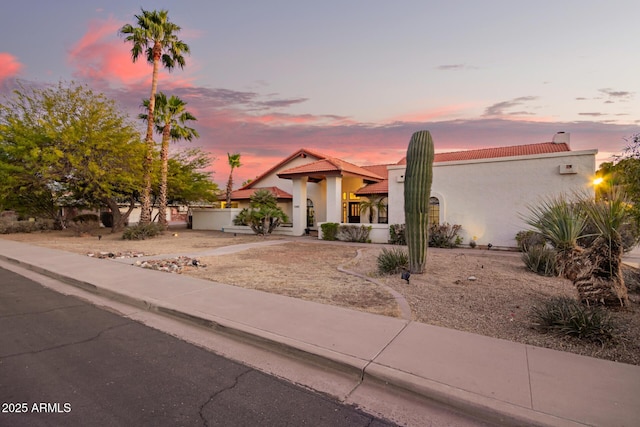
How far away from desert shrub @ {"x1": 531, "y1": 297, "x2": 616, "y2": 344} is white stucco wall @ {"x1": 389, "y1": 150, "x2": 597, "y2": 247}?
41.4ft

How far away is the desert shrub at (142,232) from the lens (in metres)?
20.0

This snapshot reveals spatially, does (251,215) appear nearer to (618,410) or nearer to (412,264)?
(412,264)

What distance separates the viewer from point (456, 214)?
1803cm

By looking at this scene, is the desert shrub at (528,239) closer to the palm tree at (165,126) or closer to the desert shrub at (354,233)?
the desert shrub at (354,233)

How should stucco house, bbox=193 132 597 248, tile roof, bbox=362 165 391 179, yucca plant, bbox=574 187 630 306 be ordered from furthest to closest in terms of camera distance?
1. tile roof, bbox=362 165 391 179
2. stucco house, bbox=193 132 597 248
3. yucca plant, bbox=574 187 630 306

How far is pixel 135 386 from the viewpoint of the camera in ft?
12.0

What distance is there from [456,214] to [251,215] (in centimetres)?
1312

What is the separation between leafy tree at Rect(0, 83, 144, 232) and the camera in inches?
758

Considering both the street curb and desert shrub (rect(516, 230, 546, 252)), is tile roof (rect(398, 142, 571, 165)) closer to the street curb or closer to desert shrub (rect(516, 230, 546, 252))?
desert shrub (rect(516, 230, 546, 252))

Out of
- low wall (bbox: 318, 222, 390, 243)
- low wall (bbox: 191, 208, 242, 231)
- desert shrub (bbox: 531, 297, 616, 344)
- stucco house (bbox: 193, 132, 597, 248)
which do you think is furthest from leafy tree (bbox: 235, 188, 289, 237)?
desert shrub (bbox: 531, 297, 616, 344)

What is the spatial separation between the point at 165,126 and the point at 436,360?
2576 centimetres

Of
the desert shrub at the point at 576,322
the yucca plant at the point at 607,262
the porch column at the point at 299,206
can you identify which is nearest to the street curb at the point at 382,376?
the desert shrub at the point at 576,322

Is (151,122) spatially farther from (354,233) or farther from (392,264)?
(392,264)

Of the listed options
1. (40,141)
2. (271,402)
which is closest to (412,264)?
(271,402)
